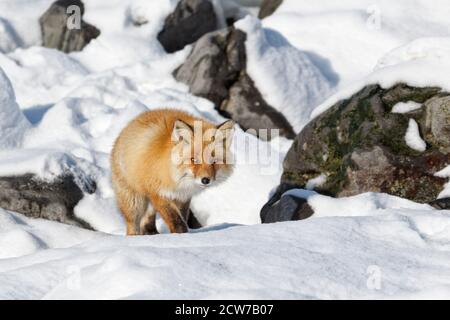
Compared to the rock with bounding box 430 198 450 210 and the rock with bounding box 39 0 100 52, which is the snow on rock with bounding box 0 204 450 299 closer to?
the rock with bounding box 430 198 450 210

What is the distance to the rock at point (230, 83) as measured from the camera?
46.8 ft

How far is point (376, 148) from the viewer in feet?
28.8

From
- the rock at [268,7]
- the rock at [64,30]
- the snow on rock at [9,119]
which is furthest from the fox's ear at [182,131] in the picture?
the rock at [268,7]

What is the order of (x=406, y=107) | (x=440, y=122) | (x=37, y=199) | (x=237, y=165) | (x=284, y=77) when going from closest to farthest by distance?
(x=440, y=122) → (x=406, y=107) → (x=37, y=199) → (x=237, y=165) → (x=284, y=77)

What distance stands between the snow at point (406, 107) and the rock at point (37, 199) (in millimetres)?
4261

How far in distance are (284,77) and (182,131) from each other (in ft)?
23.5

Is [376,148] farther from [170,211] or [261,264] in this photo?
[261,264]

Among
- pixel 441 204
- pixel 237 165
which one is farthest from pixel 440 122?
pixel 237 165

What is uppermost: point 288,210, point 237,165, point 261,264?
point 261,264

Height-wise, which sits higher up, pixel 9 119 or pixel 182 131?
pixel 182 131

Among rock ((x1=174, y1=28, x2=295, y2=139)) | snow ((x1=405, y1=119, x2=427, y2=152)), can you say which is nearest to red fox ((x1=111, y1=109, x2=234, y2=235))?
snow ((x1=405, y1=119, x2=427, y2=152))

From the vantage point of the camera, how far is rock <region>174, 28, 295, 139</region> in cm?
1426
